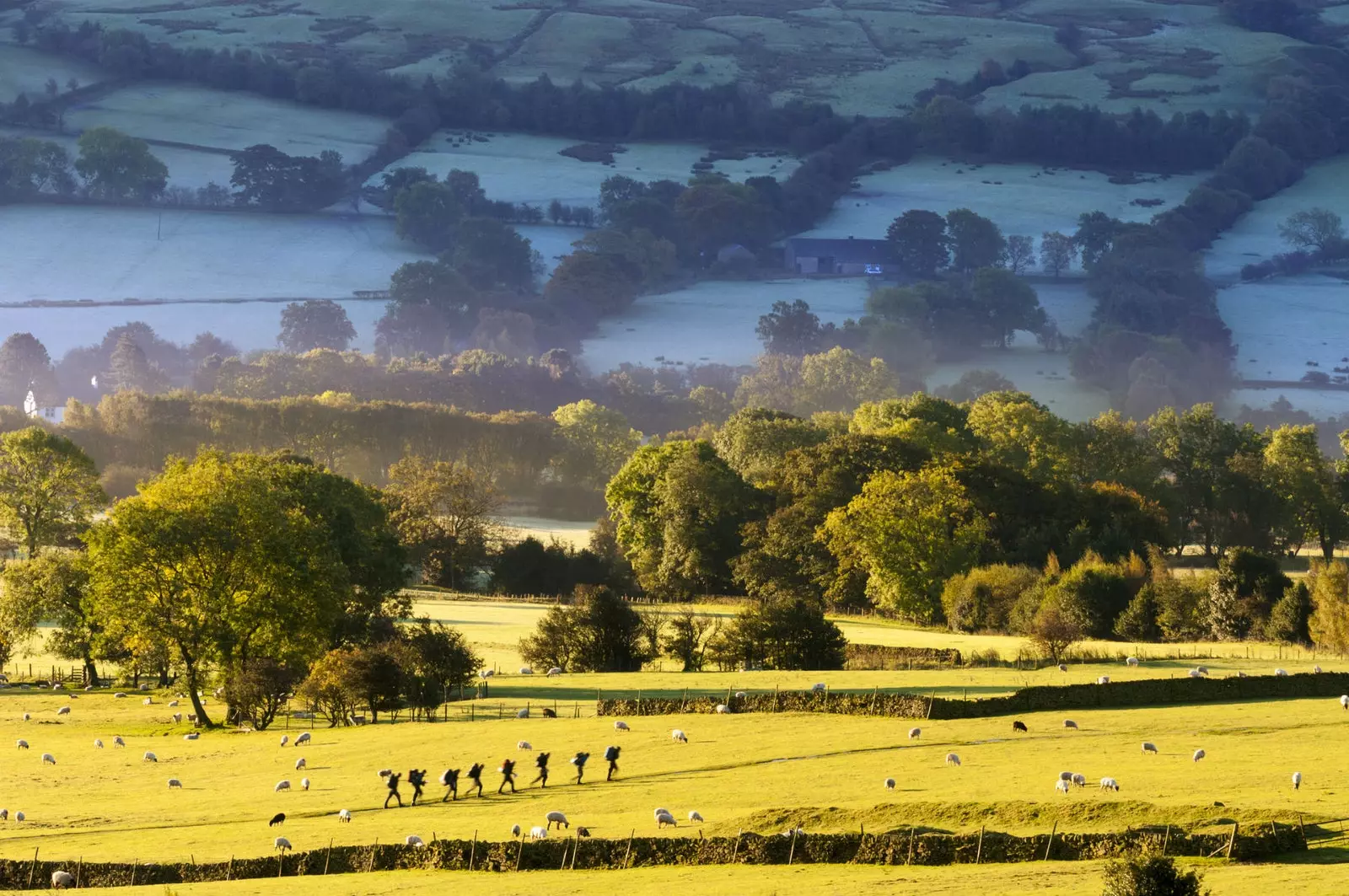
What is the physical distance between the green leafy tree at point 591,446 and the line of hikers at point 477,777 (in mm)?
125819

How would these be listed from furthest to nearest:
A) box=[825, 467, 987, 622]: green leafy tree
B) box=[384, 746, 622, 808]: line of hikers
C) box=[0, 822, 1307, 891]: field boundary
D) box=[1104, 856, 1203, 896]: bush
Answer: box=[825, 467, 987, 622]: green leafy tree
box=[384, 746, 622, 808]: line of hikers
box=[0, 822, 1307, 891]: field boundary
box=[1104, 856, 1203, 896]: bush

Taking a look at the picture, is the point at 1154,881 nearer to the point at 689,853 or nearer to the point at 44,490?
the point at 689,853

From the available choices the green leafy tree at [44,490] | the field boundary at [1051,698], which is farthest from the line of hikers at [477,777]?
the green leafy tree at [44,490]

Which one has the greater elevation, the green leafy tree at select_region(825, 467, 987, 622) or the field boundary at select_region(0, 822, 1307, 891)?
the field boundary at select_region(0, 822, 1307, 891)

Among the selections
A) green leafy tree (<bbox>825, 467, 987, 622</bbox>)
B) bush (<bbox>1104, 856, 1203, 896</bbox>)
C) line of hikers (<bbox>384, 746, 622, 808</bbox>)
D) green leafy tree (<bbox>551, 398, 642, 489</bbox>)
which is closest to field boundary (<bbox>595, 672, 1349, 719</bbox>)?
line of hikers (<bbox>384, 746, 622, 808</bbox>)

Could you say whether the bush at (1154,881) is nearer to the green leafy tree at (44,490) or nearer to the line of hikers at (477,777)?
the line of hikers at (477,777)

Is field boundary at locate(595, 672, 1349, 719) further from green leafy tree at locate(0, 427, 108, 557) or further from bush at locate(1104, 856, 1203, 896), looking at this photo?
green leafy tree at locate(0, 427, 108, 557)

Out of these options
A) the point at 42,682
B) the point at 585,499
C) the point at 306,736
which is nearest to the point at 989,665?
the point at 306,736

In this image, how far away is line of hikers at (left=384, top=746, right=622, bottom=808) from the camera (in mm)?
51156

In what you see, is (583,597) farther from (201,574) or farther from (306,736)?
(306,736)

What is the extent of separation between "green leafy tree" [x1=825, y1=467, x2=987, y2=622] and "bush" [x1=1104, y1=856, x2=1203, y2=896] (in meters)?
72.3

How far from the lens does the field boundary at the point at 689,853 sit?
3919cm

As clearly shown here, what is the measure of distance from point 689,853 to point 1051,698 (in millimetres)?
25502

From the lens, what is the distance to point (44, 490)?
115 m
